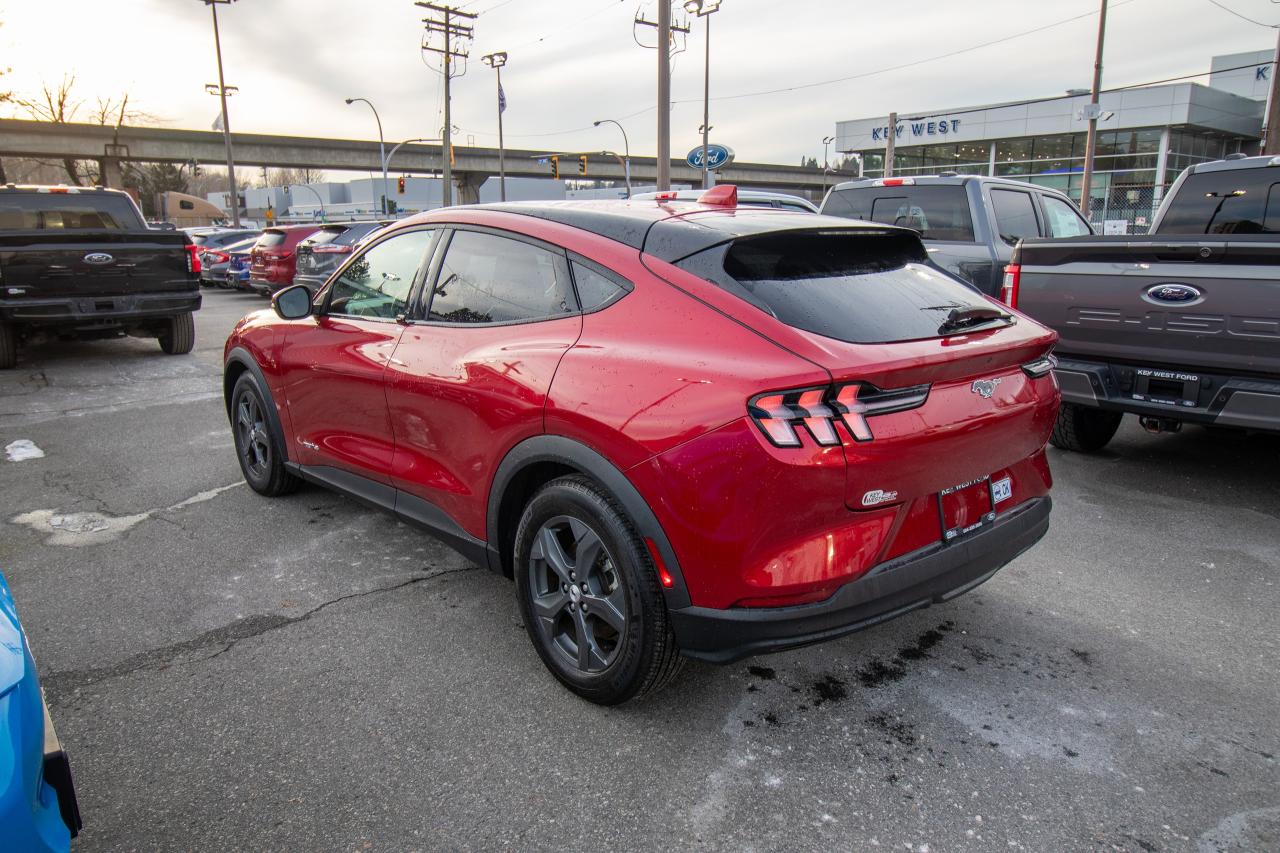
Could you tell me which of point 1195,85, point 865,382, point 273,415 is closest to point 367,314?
point 273,415

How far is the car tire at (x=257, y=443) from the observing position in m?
4.70

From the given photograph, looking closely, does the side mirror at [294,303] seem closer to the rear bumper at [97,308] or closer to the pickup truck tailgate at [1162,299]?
the pickup truck tailgate at [1162,299]

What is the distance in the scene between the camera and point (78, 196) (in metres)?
10.1

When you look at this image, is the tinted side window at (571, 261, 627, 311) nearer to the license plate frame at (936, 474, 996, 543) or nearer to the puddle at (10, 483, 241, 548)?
the license plate frame at (936, 474, 996, 543)

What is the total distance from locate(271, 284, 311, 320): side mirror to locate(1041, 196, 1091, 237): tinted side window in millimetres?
7141

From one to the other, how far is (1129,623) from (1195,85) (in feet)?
146

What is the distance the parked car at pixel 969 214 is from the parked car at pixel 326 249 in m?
8.88

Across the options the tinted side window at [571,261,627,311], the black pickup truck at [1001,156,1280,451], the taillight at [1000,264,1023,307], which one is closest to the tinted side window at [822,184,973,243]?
the taillight at [1000,264,1023,307]

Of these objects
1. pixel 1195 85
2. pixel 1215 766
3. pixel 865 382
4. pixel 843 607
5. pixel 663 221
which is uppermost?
pixel 1195 85

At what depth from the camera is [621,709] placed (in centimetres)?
282

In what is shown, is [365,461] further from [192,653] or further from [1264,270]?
[1264,270]

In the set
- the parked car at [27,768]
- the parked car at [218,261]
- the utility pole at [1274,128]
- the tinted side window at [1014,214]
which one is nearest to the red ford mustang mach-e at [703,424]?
the parked car at [27,768]

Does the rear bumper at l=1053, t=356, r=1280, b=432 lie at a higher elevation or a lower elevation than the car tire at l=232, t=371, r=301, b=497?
higher

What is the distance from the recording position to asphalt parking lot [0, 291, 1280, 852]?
2273 millimetres
